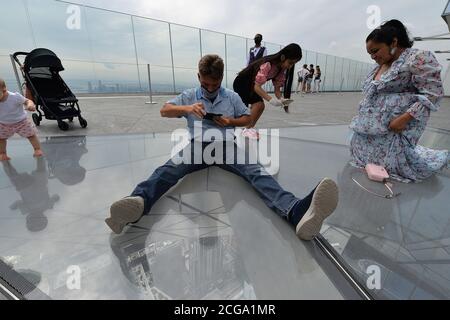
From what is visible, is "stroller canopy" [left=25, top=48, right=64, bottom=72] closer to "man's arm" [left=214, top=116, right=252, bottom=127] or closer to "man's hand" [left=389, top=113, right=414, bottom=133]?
"man's arm" [left=214, top=116, right=252, bottom=127]

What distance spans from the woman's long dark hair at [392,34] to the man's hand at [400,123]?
1.79 ft

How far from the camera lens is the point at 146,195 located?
1.36 meters

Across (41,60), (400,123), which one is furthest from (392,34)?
(41,60)

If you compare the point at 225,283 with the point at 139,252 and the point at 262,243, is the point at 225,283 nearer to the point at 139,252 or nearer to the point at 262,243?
the point at 262,243

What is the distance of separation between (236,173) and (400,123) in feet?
4.47

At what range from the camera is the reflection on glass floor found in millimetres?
956

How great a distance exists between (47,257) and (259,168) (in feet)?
4.27

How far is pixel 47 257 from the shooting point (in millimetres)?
1075

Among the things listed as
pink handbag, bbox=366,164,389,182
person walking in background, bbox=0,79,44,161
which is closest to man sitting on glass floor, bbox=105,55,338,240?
pink handbag, bbox=366,164,389,182

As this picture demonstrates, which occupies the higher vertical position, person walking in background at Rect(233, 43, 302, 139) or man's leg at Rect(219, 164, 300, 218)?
person walking in background at Rect(233, 43, 302, 139)

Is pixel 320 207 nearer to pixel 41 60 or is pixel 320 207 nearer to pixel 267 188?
pixel 267 188

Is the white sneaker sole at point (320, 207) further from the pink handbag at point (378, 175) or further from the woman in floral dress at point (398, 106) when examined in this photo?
the woman in floral dress at point (398, 106)
